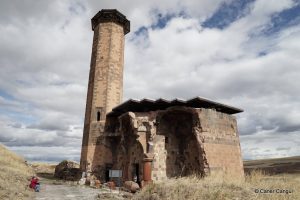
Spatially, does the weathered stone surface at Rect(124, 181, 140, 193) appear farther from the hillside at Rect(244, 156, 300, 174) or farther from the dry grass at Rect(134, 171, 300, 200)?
the hillside at Rect(244, 156, 300, 174)

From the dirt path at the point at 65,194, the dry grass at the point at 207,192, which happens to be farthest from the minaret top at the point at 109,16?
the dry grass at the point at 207,192

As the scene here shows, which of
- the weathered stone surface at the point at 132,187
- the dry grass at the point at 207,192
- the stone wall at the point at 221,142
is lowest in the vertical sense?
the weathered stone surface at the point at 132,187

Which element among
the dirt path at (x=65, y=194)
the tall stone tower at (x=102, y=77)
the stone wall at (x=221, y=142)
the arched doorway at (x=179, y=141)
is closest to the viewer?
the dirt path at (x=65, y=194)

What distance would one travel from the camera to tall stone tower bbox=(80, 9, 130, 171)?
22.1 meters

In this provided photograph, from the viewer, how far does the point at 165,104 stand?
1856cm

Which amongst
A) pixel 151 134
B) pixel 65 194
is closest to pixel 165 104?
pixel 151 134

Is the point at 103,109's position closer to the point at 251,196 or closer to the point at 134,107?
the point at 134,107

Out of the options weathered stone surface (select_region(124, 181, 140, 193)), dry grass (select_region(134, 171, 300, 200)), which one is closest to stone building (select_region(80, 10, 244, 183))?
weathered stone surface (select_region(124, 181, 140, 193))

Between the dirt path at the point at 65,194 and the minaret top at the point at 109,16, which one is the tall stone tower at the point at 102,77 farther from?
the dirt path at the point at 65,194

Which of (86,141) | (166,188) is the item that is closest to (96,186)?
(86,141)

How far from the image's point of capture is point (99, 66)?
2422 cm

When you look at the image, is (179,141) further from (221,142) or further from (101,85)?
(101,85)

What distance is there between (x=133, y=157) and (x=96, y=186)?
3.26m

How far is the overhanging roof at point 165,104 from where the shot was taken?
17312 millimetres
